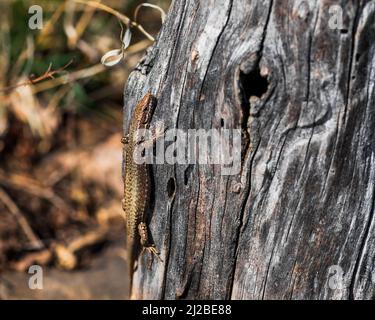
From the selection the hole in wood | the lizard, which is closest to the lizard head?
the lizard

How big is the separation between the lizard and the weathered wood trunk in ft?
0.21

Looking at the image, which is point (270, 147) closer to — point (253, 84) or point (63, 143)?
point (253, 84)

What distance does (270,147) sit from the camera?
251 cm

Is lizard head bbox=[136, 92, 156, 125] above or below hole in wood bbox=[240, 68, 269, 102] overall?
below

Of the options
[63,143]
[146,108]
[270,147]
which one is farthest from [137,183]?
[63,143]

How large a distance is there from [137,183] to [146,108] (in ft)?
1.28

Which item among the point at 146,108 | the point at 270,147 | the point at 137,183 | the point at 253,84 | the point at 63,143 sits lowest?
the point at 63,143

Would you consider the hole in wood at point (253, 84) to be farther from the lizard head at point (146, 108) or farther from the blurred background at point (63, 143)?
the blurred background at point (63, 143)

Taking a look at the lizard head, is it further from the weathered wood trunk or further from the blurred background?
the blurred background

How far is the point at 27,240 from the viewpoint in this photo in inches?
217

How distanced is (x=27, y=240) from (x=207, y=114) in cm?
345

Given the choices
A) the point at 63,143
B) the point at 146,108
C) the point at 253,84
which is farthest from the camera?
the point at 63,143

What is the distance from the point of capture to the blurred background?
549 cm
